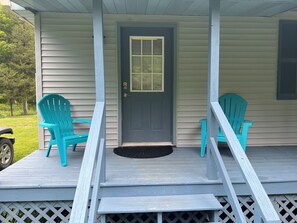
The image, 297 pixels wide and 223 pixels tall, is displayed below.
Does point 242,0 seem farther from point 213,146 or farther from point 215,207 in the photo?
point 215,207

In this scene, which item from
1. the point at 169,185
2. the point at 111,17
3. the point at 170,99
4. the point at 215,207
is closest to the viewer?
the point at 215,207

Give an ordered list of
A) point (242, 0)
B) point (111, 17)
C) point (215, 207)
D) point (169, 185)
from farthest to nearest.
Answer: point (111, 17) < point (242, 0) < point (169, 185) < point (215, 207)

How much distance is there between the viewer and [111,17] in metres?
3.90

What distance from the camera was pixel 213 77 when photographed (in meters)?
2.58

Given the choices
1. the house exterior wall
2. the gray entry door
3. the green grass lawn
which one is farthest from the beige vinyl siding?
the green grass lawn

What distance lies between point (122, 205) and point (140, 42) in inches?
102

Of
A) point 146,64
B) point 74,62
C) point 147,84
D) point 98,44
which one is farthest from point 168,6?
point 74,62

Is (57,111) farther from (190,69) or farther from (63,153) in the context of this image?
(190,69)

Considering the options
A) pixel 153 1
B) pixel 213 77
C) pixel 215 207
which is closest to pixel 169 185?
pixel 215 207

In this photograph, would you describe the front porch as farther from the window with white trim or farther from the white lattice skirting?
the window with white trim

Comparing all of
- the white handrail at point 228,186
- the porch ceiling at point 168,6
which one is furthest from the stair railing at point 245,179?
the porch ceiling at point 168,6

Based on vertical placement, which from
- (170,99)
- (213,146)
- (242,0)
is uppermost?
(242,0)

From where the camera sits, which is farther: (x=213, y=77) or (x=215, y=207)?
(x=213, y=77)

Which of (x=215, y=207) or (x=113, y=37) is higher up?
(x=113, y=37)
